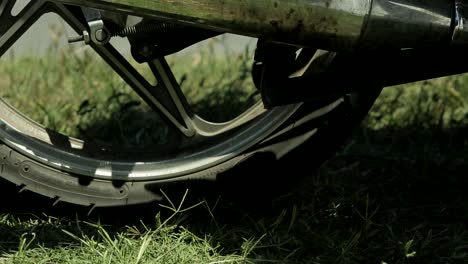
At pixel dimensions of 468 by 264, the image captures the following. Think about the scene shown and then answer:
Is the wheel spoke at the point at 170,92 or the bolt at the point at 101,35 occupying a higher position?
the bolt at the point at 101,35

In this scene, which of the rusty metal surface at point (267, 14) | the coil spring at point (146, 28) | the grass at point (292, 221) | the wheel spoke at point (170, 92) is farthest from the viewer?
the wheel spoke at point (170, 92)

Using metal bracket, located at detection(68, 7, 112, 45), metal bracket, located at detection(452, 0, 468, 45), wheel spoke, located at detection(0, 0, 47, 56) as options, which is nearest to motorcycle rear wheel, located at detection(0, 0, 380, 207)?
wheel spoke, located at detection(0, 0, 47, 56)

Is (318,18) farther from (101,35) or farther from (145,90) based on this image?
(145,90)

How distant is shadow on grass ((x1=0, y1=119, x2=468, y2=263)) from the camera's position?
8.16ft

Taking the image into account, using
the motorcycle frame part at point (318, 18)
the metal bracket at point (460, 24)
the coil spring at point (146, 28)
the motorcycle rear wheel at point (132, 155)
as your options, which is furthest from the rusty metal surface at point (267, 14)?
the motorcycle rear wheel at point (132, 155)

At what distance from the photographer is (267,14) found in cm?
193

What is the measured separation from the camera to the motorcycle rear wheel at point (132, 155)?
8.15 ft

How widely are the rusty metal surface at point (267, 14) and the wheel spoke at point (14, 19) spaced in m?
0.61

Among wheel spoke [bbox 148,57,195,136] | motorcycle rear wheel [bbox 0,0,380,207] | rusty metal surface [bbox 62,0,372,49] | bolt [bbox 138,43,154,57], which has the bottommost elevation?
motorcycle rear wheel [bbox 0,0,380,207]

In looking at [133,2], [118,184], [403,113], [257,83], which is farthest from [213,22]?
[403,113]

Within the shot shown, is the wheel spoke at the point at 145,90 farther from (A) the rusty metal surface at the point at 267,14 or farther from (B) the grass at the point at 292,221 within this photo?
(A) the rusty metal surface at the point at 267,14

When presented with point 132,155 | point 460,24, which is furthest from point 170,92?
point 460,24

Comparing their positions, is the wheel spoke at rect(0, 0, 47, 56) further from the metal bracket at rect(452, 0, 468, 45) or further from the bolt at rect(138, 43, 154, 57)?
the metal bracket at rect(452, 0, 468, 45)

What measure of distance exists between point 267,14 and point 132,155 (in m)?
0.76
